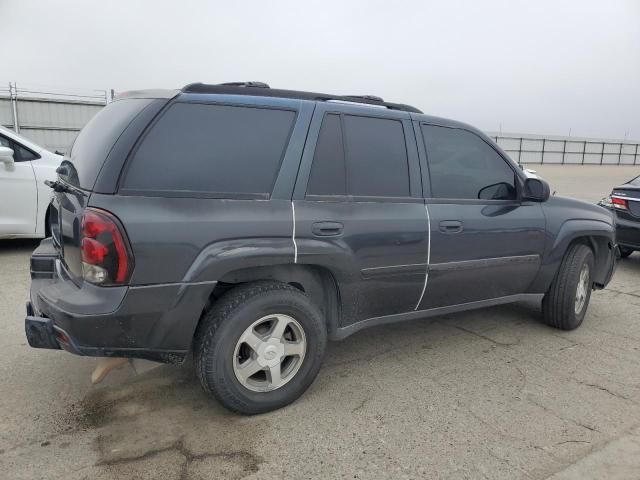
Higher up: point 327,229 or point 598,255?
point 327,229

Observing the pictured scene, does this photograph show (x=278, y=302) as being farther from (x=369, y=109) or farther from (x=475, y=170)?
(x=475, y=170)

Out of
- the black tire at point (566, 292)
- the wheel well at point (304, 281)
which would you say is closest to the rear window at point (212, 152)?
the wheel well at point (304, 281)

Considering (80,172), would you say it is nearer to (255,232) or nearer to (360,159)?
(255,232)

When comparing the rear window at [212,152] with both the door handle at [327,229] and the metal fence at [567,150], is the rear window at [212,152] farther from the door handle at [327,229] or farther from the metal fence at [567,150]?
the metal fence at [567,150]

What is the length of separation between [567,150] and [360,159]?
132 ft

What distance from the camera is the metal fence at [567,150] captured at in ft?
114

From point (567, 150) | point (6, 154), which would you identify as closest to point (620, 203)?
point (6, 154)

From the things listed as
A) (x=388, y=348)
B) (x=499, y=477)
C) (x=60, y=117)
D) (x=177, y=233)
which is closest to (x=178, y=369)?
(x=177, y=233)

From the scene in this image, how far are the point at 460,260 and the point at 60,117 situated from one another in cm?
1737

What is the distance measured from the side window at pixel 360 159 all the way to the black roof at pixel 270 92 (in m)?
0.17

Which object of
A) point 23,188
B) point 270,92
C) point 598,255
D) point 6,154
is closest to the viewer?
point 270,92

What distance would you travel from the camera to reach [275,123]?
9.52ft

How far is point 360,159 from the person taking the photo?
3.15 m

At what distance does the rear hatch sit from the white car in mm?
3717
